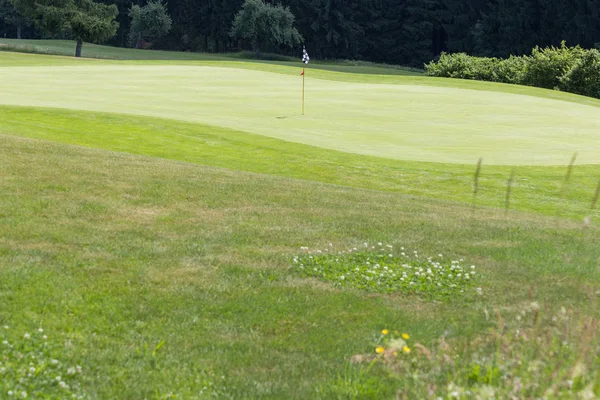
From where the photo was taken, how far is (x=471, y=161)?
21984mm

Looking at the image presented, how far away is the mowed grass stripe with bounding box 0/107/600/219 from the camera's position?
63.1 ft

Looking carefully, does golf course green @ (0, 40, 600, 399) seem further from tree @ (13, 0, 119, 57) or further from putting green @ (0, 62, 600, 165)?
tree @ (13, 0, 119, 57)

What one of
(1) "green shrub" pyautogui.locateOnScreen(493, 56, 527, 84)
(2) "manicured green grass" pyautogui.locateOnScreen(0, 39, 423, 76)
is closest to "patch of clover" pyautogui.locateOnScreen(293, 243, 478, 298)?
(1) "green shrub" pyautogui.locateOnScreen(493, 56, 527, 84)

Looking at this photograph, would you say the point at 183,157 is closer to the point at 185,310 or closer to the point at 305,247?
the point at 305,247

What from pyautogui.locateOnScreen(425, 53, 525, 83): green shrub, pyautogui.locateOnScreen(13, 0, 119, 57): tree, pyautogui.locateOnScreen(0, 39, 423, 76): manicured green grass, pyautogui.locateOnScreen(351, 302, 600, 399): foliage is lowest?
pyautogui.locateOnScreen(351, 302, 600, 399): foliage

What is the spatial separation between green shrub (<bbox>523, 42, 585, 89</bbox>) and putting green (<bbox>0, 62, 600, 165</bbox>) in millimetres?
12951

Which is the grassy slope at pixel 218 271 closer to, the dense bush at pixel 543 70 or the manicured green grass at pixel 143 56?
the dense bush at pixel 543 70

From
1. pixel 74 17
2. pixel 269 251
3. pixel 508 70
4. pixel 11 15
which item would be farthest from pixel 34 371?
pixel 11 15

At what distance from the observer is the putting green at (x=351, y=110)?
24.0 meters

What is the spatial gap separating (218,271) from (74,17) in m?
62.7

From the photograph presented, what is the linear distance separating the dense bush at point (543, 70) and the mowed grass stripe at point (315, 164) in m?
28.7

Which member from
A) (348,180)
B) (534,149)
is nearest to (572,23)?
(534,149)

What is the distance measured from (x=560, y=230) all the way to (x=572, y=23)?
74607 millimetres

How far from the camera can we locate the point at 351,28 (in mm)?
104750
